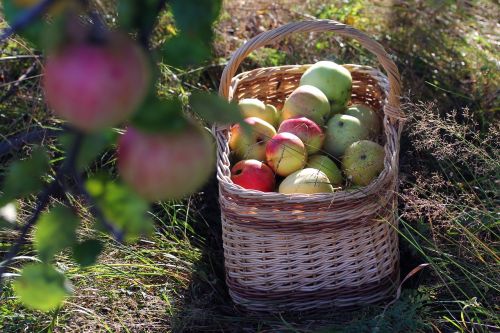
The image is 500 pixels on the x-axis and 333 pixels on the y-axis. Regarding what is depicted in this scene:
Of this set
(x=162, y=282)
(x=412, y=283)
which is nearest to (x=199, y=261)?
(x=162, y=282)

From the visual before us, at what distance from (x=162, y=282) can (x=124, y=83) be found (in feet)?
6.10

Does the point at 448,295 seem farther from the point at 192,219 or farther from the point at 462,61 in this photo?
the point at 462,61

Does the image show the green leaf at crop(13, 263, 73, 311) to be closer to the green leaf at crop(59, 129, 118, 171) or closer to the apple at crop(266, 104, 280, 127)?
the green leaf at crop(59, 129, 118, 171)

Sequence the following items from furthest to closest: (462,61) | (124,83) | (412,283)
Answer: (462,61)
(412,283)
(124,83)

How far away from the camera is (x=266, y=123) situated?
224 cm

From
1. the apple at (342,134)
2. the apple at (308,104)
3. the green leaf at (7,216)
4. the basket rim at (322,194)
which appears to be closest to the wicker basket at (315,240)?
the basket rim at (322,194)

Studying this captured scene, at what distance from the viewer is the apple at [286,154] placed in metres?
2.06

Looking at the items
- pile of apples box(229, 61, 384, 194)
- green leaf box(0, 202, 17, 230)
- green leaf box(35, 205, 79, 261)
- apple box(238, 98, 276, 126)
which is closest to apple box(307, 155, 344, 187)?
pile of apples box(229, 61, 384, 194)

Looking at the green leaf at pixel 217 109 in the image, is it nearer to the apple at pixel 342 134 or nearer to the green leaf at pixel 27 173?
the green leaf at pixel 27 173

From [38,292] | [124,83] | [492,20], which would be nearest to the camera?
[124,83]

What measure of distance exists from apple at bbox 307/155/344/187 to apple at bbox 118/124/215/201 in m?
1.62

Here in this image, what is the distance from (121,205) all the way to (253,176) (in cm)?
155

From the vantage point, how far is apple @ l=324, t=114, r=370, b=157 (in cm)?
220

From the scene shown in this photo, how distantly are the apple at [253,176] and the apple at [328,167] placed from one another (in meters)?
0.14
